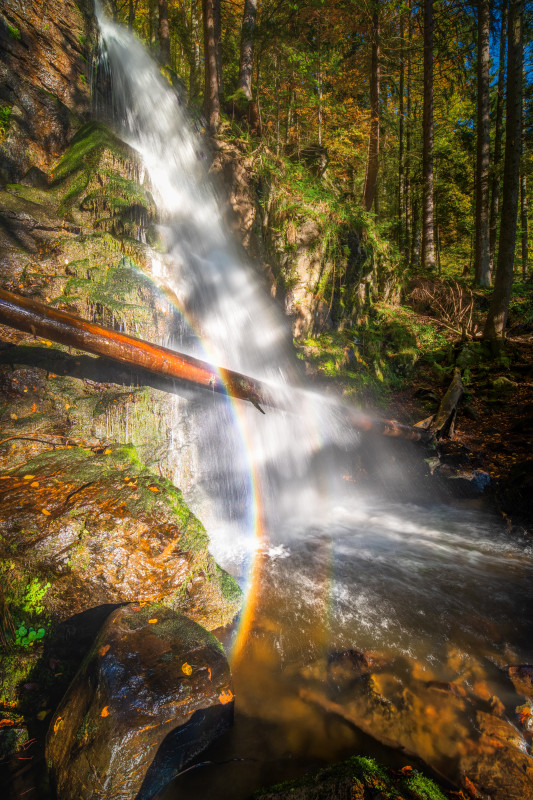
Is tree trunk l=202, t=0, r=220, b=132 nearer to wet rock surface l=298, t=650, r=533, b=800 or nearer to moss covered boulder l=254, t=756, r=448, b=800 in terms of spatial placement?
wet rock surface l=298, t=650, r=533, b=800

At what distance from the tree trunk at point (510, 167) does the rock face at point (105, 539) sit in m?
9.54

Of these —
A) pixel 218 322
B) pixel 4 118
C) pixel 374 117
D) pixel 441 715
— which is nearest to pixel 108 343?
pixel 218 322

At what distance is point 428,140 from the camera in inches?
494

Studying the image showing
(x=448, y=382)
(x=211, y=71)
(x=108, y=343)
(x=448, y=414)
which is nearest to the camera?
(x=108, y=343)

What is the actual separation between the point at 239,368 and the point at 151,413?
222 centimetres

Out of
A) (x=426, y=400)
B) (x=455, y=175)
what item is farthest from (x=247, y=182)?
(x=455, y=175)

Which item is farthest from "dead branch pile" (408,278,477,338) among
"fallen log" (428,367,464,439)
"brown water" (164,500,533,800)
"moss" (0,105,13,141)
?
"moss" (0,105,13,141)

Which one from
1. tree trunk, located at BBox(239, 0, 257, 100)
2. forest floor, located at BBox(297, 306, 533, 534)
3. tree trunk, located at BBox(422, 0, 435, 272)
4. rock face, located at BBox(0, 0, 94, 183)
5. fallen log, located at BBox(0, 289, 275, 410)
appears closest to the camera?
fallen log, located at BBox(0, 289, 275, 410)

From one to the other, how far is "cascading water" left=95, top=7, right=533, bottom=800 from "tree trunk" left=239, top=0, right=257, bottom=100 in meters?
3.53

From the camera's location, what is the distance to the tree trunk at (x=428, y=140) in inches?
496

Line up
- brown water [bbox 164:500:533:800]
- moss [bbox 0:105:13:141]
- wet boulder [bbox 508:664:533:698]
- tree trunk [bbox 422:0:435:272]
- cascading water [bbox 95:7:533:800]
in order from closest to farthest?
brown water [bbox 164:500:533:800], cascading water [bbox 95:7:533:800], wet boulder [bbox 508:664:533:698], moss [bbox 0:105:13:141], tree trunk [bbox 422:0:435:272]

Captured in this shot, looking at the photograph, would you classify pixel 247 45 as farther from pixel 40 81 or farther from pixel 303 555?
pixel 303 555

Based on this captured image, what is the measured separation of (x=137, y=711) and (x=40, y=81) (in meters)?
10.1

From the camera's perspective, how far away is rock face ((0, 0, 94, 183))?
6.01 m
